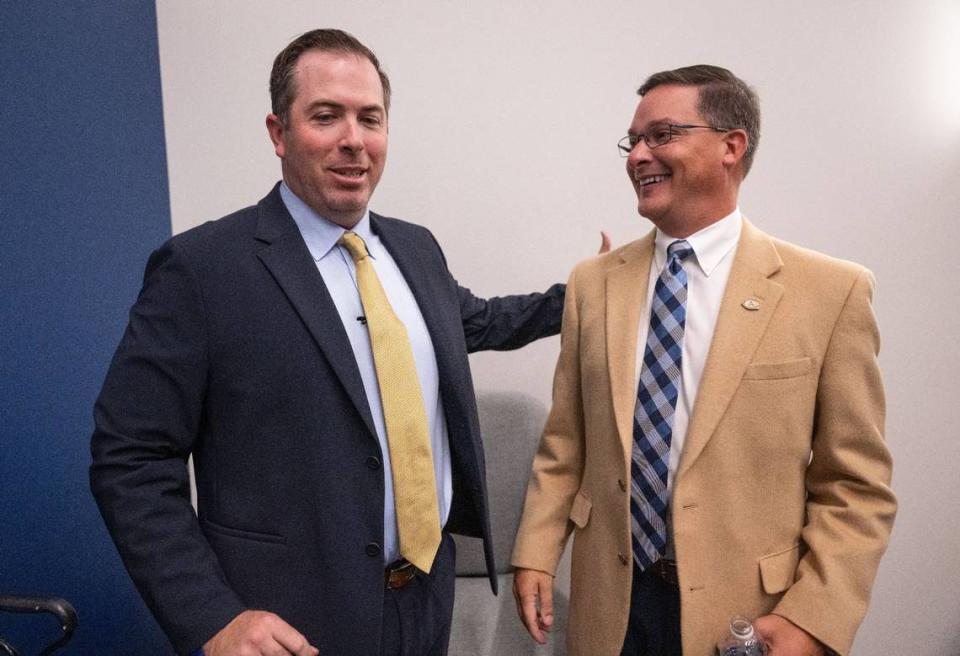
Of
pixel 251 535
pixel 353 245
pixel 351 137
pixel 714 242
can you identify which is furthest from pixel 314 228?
pixel 714 242

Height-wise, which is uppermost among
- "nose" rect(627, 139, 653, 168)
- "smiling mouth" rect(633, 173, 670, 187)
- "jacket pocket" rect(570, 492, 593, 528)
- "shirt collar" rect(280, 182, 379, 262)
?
"nose" rect(627, 139, 653, 168)

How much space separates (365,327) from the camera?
4.33ft

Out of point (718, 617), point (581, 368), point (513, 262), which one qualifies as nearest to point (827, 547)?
point (718, 617)

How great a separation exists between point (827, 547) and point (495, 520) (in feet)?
3.45

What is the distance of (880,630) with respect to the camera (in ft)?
7.78

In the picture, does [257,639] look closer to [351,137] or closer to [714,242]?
[351,137]

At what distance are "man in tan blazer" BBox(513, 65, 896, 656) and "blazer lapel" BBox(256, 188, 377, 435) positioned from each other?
1.74 ft

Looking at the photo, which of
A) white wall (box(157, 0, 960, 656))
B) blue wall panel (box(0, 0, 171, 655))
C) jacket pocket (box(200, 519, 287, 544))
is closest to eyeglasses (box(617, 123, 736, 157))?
white wall (box(157, 0, 960, 656))

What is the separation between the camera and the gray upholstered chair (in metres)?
2.07

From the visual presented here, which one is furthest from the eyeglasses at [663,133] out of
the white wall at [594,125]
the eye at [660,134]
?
the white wall at [594,125]

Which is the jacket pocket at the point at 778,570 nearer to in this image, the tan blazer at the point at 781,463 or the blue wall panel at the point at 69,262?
the tan blazer at the point at 781,463

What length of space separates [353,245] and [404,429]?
1.24ft

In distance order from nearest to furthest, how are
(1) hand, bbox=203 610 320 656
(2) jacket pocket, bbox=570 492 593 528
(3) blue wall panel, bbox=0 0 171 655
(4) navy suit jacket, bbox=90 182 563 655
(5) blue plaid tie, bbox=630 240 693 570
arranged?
(1) hand, bbox=203 610 320 656
(4) navy suit jacket, bbox=90 182 563 655
(5) blue plaid tie, bbox=630 240 693 570
(2) jacket pocket, bbox=570 492 593 528
(3) blue wall panel, bbox=0 0 171 655

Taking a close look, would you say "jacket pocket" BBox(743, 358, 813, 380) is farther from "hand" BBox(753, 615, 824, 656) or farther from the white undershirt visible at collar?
"hand" BBox(753, 615, 824, 656)
